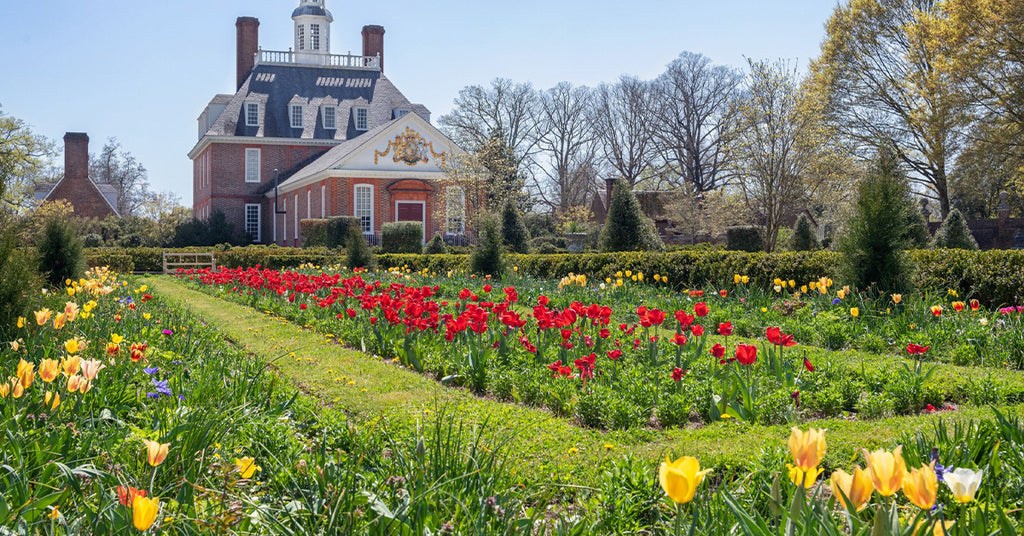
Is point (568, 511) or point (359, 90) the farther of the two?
point (359, 90)

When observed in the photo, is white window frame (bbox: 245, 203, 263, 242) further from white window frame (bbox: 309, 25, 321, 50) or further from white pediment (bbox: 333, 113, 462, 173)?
white pediment (bbox: 333, 113, 462, 173)

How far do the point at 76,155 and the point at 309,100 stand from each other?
17031mm

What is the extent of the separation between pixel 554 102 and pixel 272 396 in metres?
47.4

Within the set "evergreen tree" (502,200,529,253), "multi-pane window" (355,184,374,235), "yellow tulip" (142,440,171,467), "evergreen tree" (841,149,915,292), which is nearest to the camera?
"yellow tulip" (142,440,171,467)

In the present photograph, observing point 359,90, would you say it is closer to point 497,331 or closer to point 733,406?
point 497,331

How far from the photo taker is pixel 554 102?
50750mm

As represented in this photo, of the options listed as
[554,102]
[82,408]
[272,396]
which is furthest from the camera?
[554,102]

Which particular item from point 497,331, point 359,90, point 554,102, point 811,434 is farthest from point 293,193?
point 811,434

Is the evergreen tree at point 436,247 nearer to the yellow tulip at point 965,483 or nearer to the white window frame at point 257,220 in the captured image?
the white window frame at point 257,220

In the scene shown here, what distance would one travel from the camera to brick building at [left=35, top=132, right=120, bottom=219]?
1914 inches

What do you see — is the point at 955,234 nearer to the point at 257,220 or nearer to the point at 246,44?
the point at 257,220

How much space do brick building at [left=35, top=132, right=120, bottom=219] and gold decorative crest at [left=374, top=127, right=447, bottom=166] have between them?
23.8m

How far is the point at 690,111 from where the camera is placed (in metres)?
49.3

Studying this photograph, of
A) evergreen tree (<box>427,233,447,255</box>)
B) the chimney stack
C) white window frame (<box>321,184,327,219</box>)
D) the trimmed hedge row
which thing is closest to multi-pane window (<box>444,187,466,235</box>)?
white window frame (<box>321,184,327,219</box>)
